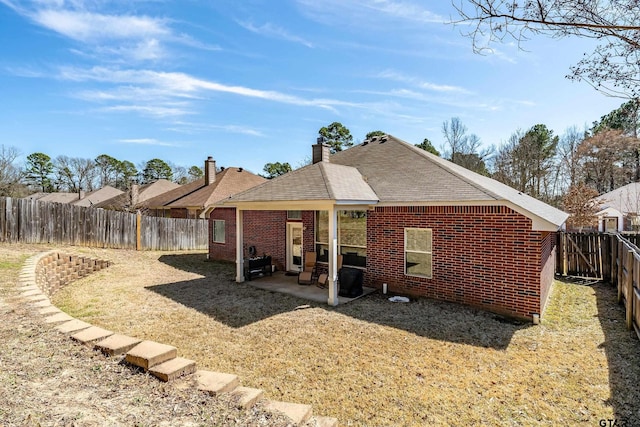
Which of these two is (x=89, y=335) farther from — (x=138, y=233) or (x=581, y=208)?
(x=581, y=208)

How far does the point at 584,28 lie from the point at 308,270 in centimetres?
912

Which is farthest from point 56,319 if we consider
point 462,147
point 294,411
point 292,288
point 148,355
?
point 462,147

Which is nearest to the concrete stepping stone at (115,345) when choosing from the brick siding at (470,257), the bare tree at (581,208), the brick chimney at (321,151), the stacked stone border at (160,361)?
→ the stacked stone border at (160,361)

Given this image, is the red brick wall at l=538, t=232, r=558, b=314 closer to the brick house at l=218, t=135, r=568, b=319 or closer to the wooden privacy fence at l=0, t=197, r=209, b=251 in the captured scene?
the brick house at l=218, t=135, r=568, b=319

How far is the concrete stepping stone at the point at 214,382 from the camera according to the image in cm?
333

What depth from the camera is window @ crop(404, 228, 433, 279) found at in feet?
28.8

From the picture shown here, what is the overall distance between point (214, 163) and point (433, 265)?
19998mm

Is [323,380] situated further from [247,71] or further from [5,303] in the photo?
[247,71]

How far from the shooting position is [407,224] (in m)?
9.00

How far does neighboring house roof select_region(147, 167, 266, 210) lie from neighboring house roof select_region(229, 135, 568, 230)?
453 inches

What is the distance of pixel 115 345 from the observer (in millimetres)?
4133

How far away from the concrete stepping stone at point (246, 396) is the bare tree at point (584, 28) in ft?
16.9

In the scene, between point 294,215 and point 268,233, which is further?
point 268,233

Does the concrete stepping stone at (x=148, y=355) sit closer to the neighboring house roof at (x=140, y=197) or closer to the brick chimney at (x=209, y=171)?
the brick chimney at (x=209, y=171)
